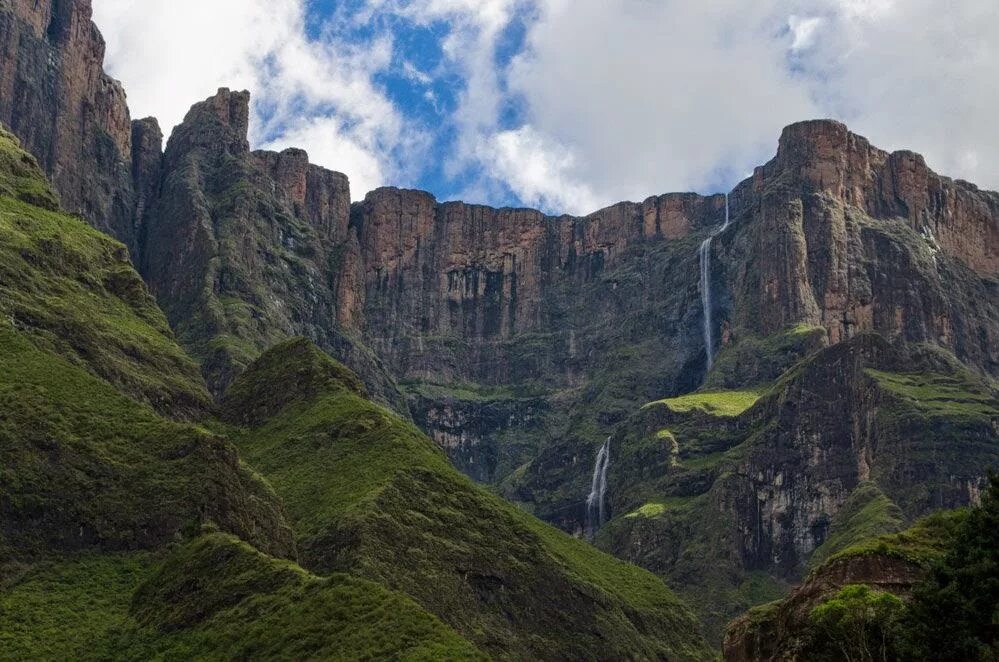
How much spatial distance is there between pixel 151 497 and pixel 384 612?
28644 millimetres

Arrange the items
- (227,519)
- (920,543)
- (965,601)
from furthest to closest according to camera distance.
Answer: (227,519)
(920,543)
(965,601)

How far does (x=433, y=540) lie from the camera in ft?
491

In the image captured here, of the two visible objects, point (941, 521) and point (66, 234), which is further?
point (66, 234)

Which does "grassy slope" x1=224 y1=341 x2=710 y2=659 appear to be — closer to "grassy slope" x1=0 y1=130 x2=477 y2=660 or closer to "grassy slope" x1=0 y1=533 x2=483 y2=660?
"grassy slope" x1=0 y1=130 x2=477 y2=660

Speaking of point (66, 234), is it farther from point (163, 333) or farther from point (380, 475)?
point (380, 475)

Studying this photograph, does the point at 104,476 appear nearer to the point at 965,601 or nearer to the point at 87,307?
the point at 87,307

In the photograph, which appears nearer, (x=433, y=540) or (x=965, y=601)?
(x=965, y=601)

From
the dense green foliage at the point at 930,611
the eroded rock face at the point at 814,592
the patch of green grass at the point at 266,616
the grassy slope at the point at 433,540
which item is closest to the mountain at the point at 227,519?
the patch of green grass at the point at 266,616

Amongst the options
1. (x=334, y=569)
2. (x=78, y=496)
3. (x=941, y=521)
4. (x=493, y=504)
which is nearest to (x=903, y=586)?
(x=941, y=521)

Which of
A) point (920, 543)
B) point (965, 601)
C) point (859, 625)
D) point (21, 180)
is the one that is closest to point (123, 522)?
point (920, 543)

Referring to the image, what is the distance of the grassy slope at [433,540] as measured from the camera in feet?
470

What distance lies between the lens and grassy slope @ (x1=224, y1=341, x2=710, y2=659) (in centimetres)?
14325

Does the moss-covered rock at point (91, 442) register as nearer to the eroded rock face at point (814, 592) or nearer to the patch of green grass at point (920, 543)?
the eroded rock face at point (814, 592)

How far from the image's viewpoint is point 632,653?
159500 millimetres
